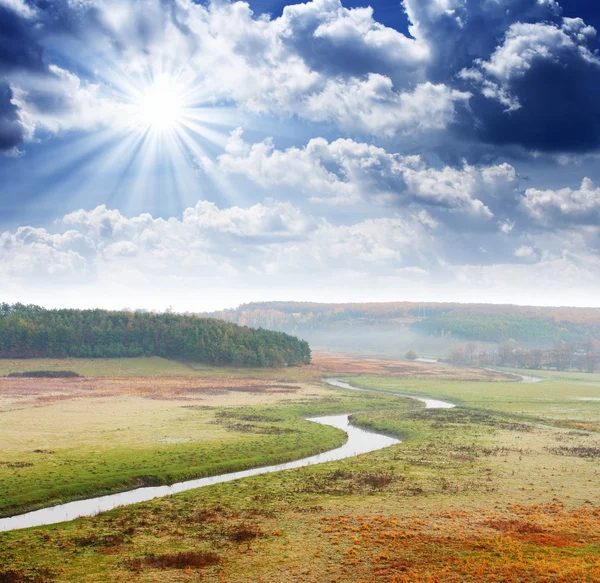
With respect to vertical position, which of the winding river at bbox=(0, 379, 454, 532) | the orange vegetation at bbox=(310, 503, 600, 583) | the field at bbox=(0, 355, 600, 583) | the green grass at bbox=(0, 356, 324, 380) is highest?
the orange vegetation at bbox=(310, 503, 600, 583)

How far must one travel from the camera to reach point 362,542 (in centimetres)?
2819

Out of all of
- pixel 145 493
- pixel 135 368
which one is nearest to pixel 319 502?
pixel 145 493

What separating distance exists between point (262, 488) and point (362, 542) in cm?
1273

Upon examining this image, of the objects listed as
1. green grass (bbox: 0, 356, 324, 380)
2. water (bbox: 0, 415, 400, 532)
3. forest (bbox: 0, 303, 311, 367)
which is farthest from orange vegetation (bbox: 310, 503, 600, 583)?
forest (bbox: 0, 303, 311, 367)

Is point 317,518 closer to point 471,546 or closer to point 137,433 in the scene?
point 471,546

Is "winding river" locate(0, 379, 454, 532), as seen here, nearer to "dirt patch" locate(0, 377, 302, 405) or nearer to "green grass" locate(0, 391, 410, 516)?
"green grass" locate(0, 391, 410, 516)

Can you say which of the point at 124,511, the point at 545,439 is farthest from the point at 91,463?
the point at 545,439

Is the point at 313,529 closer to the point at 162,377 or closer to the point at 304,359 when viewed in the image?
the point at 162,377

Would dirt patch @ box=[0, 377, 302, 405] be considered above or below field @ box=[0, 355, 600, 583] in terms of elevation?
below

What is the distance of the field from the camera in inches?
991

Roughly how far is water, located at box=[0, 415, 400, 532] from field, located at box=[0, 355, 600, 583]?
165cm

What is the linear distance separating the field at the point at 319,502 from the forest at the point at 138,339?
7551cm

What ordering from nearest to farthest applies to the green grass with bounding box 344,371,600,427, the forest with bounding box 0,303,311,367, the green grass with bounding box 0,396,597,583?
the green grass with bounding box 0,396,597,583 → the green grass with bounding box 344,371,600,427 → the forest with bounding box 0,303,311,367

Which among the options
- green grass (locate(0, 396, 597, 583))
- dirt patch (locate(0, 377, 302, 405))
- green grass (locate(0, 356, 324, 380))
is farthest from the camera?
green grass (locate(0, 356, 324, 380))
